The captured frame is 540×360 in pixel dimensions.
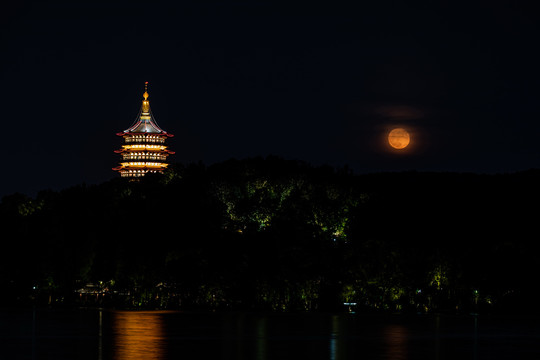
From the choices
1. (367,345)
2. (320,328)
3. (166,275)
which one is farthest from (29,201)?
(367,345)

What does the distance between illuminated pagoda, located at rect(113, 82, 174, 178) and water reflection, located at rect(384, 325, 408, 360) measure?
114091 mm

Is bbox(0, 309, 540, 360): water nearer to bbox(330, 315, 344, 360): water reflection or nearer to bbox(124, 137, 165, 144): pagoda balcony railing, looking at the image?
bbox(330, 315, 344, 360): water reflection

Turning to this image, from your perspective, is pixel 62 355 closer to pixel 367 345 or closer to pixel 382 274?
pixel 367 345

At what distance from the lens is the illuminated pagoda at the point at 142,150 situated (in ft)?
474

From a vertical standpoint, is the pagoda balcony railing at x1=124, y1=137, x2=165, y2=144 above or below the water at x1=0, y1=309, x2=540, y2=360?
above

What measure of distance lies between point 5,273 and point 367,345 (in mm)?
48330

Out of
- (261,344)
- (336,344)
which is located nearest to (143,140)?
(261,344)

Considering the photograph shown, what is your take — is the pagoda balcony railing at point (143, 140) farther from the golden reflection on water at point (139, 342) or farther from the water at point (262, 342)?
the golden reflection on water at point (139, 342)

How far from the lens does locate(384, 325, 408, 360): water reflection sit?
66.5 feet

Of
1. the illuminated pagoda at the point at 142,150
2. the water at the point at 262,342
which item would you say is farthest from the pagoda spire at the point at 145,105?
the water at the point at 262,342

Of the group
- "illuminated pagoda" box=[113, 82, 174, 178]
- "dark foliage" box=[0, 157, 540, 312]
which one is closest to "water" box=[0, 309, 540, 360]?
"dark foliage" box=[0, 157, 540, 312]

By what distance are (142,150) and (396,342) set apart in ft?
405

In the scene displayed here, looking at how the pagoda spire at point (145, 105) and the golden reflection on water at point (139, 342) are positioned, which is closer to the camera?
the golden reflection on water at point (139, 342)

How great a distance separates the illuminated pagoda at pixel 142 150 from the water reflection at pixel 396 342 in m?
114
